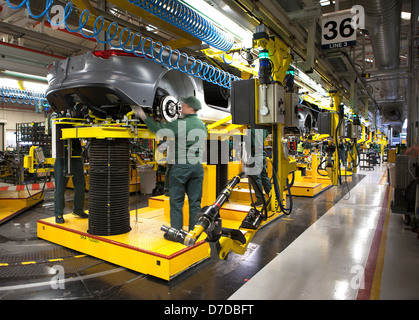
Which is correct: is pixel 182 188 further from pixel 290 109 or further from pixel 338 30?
pixel 338 30

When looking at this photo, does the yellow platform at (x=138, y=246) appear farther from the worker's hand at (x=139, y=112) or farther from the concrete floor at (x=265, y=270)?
Answer: the worker's hand at (x=139, y=112)

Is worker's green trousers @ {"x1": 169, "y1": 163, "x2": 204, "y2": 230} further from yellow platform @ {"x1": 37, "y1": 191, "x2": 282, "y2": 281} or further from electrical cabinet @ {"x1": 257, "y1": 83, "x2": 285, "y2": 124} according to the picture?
electrical cabinet @ {"x1": 257, "y1": 83, "x2": 285, "y2": 124}

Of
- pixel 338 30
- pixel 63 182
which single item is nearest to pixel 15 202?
pixel 63 182

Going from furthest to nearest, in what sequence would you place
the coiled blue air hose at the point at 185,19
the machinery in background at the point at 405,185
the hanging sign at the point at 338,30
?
the machinery in background at the point at 405,185 → the hanging sign at the point at 338,30 → the coiled blue air hose at the point at 185,19

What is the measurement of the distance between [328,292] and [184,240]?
1.60 m

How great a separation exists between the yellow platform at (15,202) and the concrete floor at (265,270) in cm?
49

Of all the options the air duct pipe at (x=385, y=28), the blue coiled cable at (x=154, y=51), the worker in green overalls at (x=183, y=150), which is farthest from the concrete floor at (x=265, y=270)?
the air duct pipe at (x=385, y=28)

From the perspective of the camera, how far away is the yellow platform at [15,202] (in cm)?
535

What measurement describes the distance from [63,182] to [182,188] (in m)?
1.84

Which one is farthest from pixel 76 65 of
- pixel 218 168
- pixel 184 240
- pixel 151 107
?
pixel 218 168

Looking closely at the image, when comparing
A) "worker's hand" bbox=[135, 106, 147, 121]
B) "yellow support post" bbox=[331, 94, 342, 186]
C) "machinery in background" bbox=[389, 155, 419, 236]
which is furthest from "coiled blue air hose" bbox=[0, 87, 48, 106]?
"machinery in background" bbox=[389, 155, 419, 236]

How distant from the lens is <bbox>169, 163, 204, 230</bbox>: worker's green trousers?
10.8ft

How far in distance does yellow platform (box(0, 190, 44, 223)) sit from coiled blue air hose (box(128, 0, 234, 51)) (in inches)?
175
